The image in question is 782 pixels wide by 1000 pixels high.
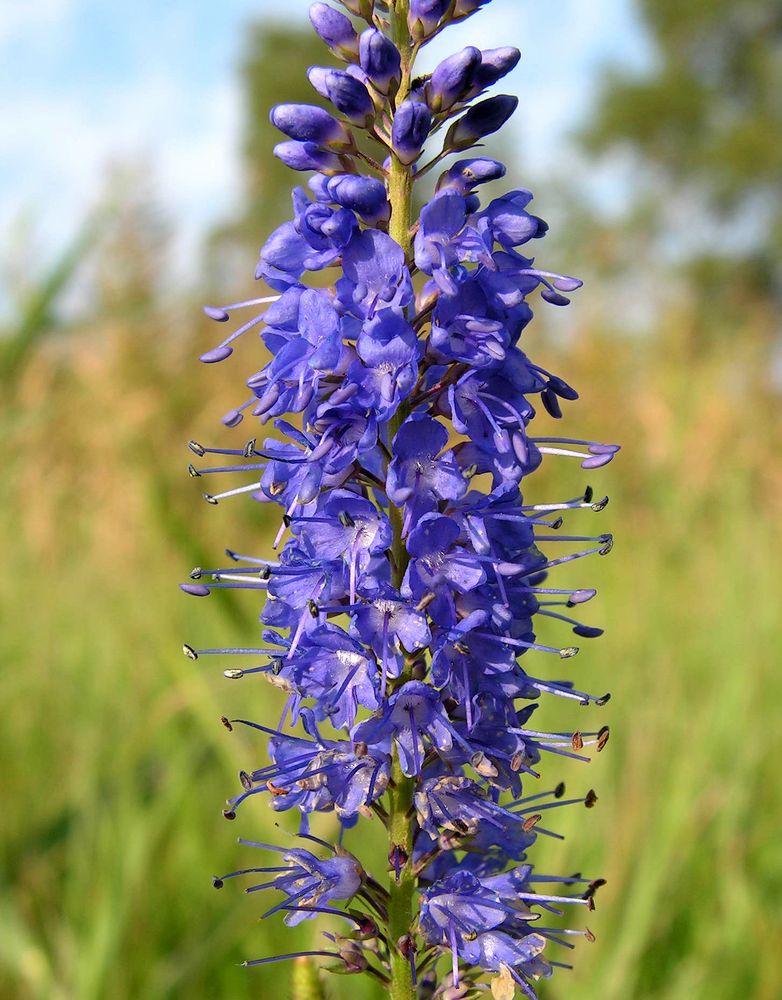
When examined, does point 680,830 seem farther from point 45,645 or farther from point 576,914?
point 45,645

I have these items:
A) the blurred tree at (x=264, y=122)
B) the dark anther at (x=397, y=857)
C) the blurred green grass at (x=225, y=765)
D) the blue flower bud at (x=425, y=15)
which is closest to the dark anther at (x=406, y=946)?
the dark anther at (x=397, y=857)

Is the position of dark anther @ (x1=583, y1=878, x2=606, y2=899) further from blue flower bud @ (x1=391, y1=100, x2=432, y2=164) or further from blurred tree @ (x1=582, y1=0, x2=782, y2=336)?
blurred tree @ (x1=582, y1=0, x2=782, y2=336)

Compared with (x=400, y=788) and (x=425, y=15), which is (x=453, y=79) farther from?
(x=400, y=788)

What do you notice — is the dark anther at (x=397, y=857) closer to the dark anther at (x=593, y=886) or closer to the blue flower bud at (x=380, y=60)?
the dark anther at (x=593, y=886)

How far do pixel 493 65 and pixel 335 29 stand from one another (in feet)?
1.05

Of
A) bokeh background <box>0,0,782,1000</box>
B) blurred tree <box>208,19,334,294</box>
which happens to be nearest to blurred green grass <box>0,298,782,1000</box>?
bokeh background <box>0,0,782,1000</box>

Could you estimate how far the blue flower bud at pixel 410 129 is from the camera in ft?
5.57

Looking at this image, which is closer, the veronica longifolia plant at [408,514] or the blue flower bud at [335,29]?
the veronica longifolia plant at [408,514]

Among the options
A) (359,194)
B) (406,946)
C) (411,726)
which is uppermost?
(359,194)

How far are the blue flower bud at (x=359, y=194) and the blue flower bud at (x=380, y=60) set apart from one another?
186mm

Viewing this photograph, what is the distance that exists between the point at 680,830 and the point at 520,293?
2.45 meters

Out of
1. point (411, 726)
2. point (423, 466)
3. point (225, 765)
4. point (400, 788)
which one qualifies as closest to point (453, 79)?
point (423, 466)

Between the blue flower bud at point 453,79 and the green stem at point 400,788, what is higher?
the blue flower bud at point 453,79

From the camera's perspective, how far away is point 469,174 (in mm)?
1796
